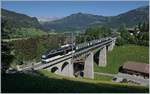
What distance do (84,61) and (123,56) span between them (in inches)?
588

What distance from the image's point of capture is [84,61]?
6806 centimetres

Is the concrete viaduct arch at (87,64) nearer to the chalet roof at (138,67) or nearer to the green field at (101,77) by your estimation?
the green field at (101,77)

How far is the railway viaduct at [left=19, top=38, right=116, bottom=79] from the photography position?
47006 millimetres

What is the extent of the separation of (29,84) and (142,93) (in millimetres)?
8695

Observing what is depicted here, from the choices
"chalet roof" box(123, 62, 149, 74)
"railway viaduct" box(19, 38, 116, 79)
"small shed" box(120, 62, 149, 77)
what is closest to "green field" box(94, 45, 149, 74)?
"railway viaduct" box(19, 38, 116, 79)

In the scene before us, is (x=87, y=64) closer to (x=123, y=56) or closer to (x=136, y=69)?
(x=136, y=69)

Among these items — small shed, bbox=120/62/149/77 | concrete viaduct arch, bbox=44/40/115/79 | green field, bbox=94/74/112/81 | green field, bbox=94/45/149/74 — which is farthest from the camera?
green field, bbox=94/45/149/74

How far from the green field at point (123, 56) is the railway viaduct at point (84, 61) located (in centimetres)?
217

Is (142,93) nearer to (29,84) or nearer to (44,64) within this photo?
(29,84)

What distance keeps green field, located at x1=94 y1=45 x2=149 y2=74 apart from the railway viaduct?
217 centimetres

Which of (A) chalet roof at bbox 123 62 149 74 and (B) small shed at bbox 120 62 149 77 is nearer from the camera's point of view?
(B) small shed at bbox 120 62 149 77

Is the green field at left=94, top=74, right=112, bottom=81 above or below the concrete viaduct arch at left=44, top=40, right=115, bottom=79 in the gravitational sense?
below

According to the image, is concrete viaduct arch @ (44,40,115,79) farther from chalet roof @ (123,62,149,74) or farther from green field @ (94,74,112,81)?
chalet roof @ (123,62,149,74)

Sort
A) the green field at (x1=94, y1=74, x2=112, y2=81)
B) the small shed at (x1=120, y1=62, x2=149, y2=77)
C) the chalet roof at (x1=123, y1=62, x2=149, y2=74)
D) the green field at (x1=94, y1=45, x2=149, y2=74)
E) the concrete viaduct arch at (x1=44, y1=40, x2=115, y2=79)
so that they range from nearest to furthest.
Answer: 1. the concrete viaduct arch at (x1=44, y1=40, x2=115, y2=79)
2. the small shed at (x1=120, y1=62, x2=149, y2=77)
3. the chalet roof at (x1=123, y1=62, x2=149, y2=74)
4. the green field at (x1=94, y1=74, x2=112, y2=81)
5. the green field at (x1=94, y1=45, x2=149, y2=74)
